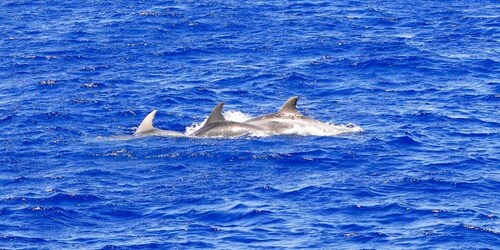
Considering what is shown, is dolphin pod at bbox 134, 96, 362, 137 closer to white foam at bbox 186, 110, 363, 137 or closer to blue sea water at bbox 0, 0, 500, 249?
white foam at bbox 186, 110, 363, 137

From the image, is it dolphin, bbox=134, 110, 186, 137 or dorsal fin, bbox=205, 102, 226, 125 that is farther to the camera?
dolphin, bbox=134, 110, 186, 137

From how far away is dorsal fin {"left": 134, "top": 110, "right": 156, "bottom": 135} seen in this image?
39.0m

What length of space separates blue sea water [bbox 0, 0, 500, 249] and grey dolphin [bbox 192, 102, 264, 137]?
1.76 feet

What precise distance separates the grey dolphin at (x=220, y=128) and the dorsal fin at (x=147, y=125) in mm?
1695

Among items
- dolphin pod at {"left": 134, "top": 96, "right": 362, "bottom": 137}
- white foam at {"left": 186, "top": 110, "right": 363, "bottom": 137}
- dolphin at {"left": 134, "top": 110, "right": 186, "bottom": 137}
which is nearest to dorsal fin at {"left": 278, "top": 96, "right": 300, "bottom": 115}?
dolphin pod at {"left": 134, "top": 96, "right": 362, "bottom": 137}

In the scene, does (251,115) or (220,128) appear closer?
(220,128)

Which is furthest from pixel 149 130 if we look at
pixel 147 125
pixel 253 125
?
pixel 253 125

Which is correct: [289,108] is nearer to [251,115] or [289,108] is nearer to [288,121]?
[288,121]

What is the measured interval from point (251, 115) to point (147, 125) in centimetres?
460

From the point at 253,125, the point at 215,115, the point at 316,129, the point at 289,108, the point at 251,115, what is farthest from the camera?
the point at 251,115

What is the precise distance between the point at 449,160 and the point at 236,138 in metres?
7.58

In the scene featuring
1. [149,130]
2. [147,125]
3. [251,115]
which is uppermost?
[251,115]

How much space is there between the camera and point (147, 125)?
39.2 meters

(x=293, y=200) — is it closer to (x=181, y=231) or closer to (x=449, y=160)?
(x=181, y=231)
